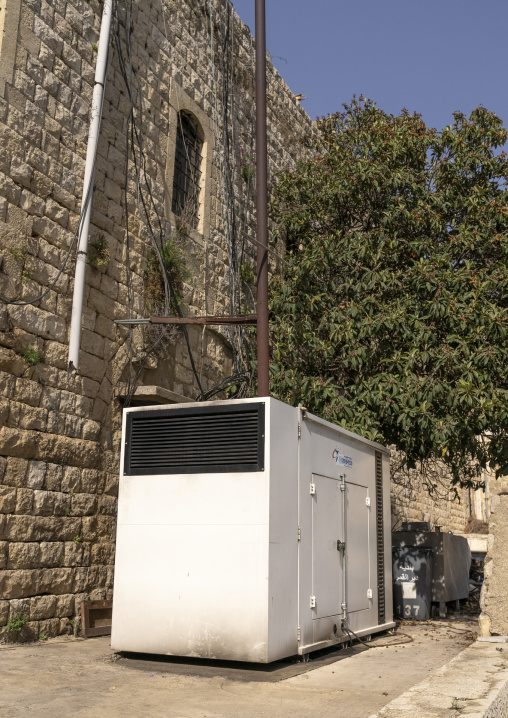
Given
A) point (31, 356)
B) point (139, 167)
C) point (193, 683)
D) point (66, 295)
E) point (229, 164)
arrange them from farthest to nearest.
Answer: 1. point (229, 164)
2. point (139, 167)
3. point (66, 295)
4. point (31, 356)
5. point (193, 683)

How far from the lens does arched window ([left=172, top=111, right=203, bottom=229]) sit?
10.1m

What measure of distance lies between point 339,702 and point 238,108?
9.76 meters

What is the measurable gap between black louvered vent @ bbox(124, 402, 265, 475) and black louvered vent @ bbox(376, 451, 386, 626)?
2783 mm

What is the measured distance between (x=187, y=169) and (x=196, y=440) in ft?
18.0

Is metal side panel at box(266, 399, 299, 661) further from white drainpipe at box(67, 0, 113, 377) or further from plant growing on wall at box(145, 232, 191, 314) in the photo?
plant growing on wall at box(145, 232, 191, 314)

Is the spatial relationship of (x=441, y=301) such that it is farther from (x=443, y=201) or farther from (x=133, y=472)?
(x=133, y=472)

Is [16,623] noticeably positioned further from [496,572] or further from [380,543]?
[496,572]

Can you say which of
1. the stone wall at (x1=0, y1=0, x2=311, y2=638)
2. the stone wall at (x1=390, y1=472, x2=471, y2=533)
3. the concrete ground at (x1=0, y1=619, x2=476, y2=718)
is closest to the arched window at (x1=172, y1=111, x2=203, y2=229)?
the stone wall at (x1=0, y1=0, x2=311, y2=638)

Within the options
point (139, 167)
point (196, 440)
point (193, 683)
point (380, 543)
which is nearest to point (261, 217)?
point (139, 167)

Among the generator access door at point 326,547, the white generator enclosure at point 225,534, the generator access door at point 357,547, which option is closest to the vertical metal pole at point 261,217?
the white generator enclosure at point 225,534

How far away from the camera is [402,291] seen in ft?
30.6

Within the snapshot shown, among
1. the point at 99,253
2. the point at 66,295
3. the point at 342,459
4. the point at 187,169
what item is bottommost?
the point at 342,459

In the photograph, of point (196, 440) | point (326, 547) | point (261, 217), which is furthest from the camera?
point (261, 217)

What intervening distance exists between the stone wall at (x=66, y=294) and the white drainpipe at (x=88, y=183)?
4.6 inches
